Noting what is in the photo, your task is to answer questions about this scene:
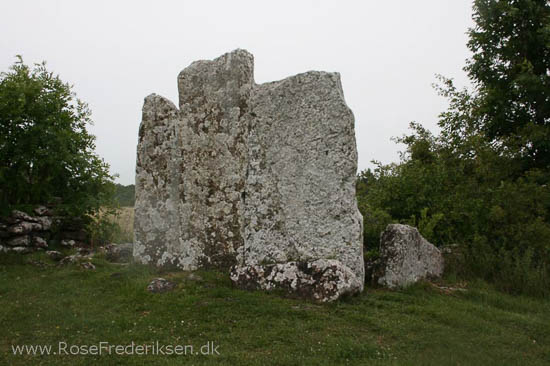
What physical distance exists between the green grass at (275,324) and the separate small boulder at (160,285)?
0.16 m

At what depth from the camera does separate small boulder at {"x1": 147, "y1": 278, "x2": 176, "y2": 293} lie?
763cm

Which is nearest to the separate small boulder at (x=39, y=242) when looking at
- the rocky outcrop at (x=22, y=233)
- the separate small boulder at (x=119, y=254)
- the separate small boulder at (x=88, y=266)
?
the rocky outcrop at (x=22, y=233)

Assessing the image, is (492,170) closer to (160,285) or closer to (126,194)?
(160,285)

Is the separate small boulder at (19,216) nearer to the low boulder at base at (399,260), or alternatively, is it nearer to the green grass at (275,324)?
the green grass at (275,324)

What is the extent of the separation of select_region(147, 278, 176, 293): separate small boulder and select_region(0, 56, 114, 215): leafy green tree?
5833 mm

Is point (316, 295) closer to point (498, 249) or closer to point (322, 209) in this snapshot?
point (322, 209)

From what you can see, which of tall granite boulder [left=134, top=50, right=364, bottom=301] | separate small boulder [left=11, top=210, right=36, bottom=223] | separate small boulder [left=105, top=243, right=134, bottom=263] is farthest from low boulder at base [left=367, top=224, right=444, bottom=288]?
separate small boulder [left=11, top=210, right=36, bottom=223]

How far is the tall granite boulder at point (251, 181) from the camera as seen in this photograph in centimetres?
786

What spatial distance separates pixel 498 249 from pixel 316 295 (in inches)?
203

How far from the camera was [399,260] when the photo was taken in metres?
8.19

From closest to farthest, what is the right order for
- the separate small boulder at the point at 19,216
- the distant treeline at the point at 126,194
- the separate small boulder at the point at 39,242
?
1. the separate small boulder at the point at 19,216
2. the separate small boulder at the point at 39,242
3. the distant treeline at the point at 126,194

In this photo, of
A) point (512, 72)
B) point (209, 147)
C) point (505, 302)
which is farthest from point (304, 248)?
point (512, 72)

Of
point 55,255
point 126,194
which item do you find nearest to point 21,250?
point 55,255

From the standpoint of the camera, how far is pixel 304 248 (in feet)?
26.6
